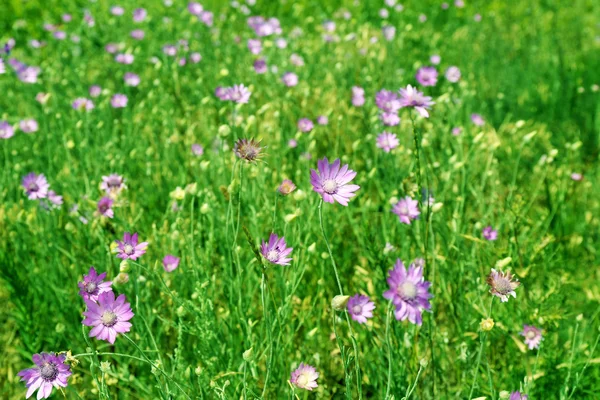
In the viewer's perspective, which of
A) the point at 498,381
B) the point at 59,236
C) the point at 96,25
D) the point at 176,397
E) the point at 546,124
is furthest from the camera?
the point at 96,25

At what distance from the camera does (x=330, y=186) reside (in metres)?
1.34

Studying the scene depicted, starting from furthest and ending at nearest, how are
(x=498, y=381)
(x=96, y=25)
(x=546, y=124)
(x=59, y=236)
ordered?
(x=96, y=25)
(x=546, y=124)
(x=59, y=236)
(x=498, y=381)

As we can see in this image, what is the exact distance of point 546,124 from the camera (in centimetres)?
335

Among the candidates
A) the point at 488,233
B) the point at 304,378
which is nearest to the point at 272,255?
the point at 304,378

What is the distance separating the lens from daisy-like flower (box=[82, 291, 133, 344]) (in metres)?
1.23

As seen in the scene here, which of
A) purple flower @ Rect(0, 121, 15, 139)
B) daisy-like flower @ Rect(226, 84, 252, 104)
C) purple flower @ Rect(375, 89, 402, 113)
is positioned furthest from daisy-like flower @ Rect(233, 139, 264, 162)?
purple flower @ Rect(0, 121, 15, 139)

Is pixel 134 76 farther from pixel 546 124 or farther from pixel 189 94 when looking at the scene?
pixel 546 124

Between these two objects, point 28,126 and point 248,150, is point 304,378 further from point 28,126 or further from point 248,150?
point 28,126

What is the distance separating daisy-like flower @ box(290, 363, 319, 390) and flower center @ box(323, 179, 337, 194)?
46 cm

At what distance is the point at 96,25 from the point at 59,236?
8.00ft

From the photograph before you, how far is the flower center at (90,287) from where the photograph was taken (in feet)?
4.22

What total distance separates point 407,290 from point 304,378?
0.42m

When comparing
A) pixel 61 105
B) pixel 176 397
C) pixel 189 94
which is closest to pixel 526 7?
→ pixel 189 94

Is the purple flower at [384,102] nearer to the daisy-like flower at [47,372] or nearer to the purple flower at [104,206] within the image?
the purple flower at [104,206]
